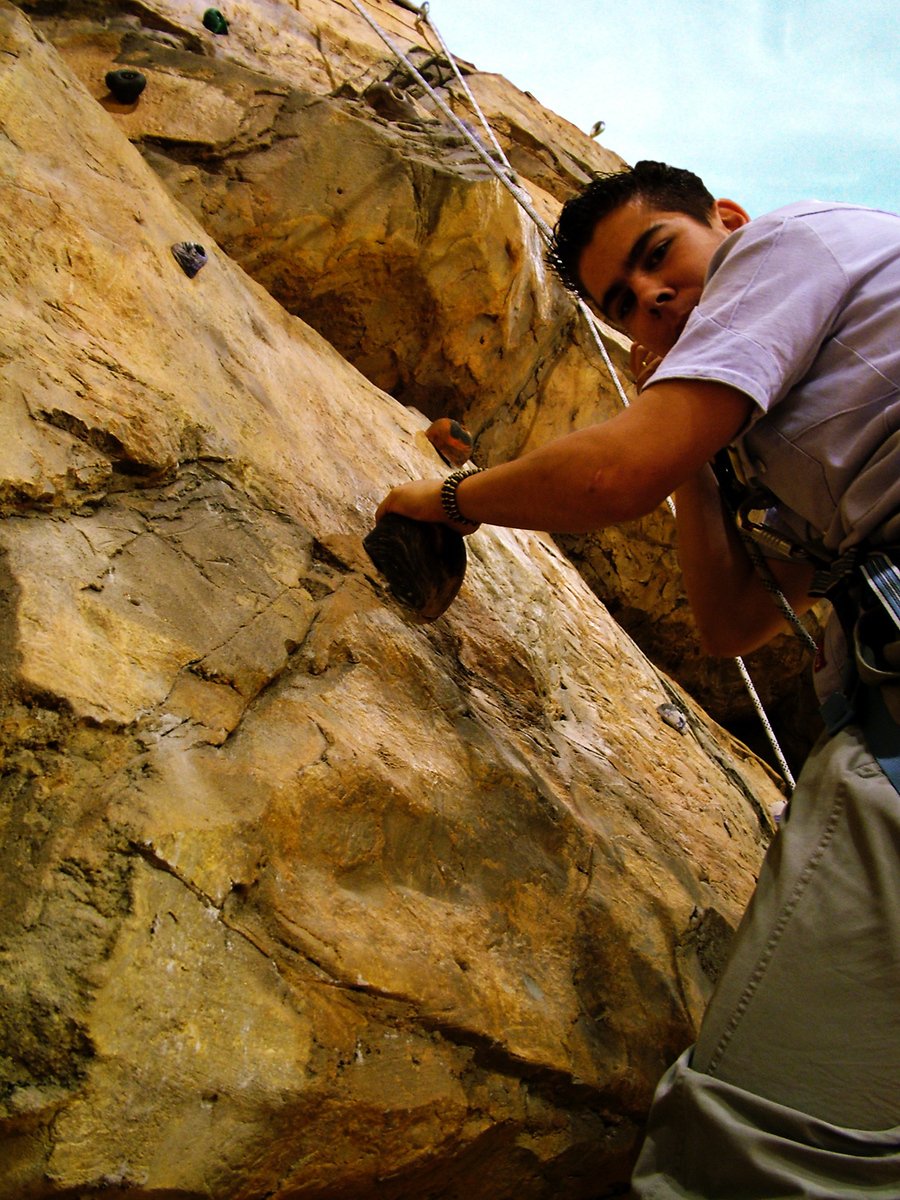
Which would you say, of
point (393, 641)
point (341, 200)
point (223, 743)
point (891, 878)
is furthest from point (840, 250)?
point (341, 200)

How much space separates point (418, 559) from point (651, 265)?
29.9 inches

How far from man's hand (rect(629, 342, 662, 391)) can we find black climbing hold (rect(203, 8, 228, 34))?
4.82 m

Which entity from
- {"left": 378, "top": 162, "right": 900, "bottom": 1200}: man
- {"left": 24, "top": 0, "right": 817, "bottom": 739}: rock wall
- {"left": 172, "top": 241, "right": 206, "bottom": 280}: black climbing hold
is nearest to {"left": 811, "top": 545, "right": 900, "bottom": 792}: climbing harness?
{"left": 378, "top": 162, "right": 900, "bottom": 1200}: man

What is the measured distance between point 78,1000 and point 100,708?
14.7 inches

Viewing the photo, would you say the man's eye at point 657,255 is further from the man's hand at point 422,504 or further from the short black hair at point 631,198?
the man's hand at point 422,504

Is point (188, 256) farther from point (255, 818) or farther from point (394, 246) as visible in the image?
point (255, 818)

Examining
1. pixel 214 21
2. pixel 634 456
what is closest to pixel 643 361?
pixel 634 456

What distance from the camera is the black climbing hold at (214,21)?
17.2 feet

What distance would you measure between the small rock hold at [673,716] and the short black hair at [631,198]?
1.35 metres

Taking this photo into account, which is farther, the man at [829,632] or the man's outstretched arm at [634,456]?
the man's outstretched arm at [634,456]

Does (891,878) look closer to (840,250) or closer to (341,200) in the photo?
(840,250)

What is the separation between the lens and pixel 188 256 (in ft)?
7.04

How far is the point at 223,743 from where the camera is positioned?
1275 millimetres

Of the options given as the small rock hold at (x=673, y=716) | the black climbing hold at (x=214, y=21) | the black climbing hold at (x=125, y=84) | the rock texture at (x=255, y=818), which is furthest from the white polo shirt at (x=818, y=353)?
the black climbing hold at (x=214, y=21)
